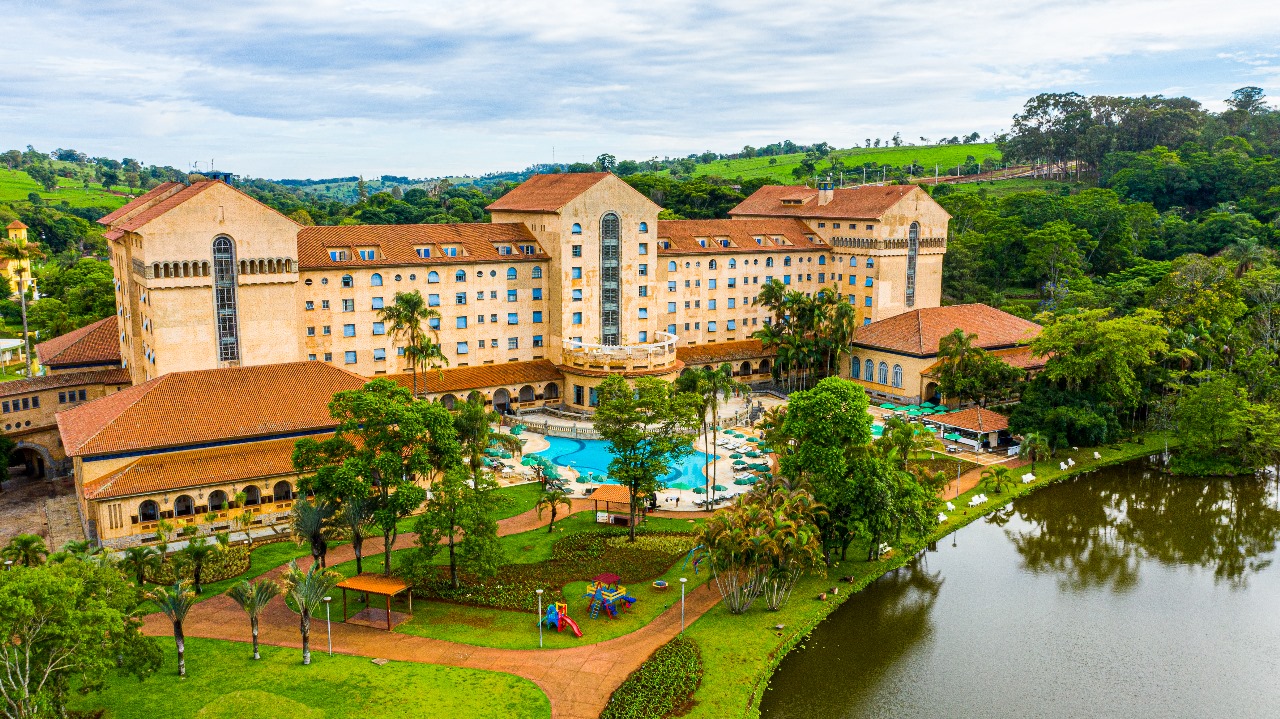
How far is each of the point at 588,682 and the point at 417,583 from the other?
11.8 meters

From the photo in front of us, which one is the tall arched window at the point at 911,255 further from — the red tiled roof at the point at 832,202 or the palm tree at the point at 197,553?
the palm tree at the point at 197,553

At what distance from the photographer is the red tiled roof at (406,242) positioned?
229 feet

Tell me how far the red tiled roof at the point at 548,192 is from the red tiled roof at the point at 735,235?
979 cm

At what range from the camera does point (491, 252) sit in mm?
75562

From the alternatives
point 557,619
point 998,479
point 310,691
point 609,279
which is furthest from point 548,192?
point 310,691

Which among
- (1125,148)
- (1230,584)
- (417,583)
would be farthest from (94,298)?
(1125,148)

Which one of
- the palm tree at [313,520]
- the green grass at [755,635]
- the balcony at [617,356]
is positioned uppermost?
the balcony at [617,356]

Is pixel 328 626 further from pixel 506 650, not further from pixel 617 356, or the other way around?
pixel 617 356

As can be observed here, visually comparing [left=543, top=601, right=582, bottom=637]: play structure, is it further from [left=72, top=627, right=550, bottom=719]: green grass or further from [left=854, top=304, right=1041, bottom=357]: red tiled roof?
[left=854, top=304, right=1041, bottom=357]: red tiled roof

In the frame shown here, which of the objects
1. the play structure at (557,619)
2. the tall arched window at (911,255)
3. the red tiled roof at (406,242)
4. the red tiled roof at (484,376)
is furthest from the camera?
the tall arched window at (911,255)

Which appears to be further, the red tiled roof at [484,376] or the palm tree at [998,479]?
the red tiled roof at [484,376]

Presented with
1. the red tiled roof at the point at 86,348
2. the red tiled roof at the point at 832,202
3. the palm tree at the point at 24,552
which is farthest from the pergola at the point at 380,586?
the red tiled roof at the point at 832,202

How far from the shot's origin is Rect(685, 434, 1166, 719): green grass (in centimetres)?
3409

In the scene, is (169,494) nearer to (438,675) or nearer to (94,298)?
(438,675)
